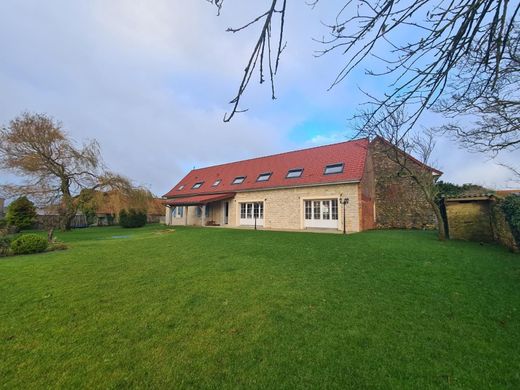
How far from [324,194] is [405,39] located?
14.5m

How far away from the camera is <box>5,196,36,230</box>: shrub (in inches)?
797

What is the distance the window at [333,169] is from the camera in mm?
Answer: 16500

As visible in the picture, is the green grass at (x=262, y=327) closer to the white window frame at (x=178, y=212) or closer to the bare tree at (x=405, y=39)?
the bare tree at (x=405, y=39)

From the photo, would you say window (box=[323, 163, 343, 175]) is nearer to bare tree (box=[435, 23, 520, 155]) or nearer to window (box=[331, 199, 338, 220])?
window (box=[331, 199, 338, 220])

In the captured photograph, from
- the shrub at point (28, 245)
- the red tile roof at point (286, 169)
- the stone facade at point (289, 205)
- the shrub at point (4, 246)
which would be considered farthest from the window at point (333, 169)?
the shrub at point (4, 246)

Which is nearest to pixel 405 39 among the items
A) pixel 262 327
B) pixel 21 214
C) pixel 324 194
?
pixel 262 327

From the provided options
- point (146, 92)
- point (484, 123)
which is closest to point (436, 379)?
Answer: point (146, 92)

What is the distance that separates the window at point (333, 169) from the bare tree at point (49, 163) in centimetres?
1624

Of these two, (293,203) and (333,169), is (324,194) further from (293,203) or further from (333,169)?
(293,203)

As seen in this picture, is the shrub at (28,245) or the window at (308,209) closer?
the shrub at (28,245)

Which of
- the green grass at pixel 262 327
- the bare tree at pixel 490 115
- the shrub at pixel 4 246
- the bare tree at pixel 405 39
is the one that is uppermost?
the bare tree at pixel 490 115

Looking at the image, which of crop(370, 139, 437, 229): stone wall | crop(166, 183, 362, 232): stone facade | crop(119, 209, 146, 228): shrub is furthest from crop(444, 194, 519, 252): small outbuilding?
crop(119, 209, 146, 228): shrub

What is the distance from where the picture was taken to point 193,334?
289 centimetres

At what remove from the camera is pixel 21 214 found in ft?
67.9
